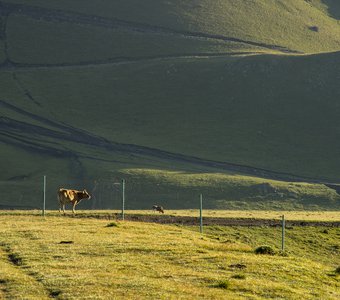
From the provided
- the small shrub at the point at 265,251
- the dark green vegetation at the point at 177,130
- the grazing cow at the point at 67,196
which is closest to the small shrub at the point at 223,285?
the small shrub at the point at 265,251

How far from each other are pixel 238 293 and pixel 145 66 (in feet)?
555

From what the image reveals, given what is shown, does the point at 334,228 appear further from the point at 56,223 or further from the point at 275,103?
the point at 275,103

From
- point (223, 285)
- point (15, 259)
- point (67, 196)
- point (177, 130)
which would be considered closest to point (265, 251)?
point (223, 285)

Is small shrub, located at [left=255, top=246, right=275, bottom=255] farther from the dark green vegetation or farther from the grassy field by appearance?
the dark green vegetation

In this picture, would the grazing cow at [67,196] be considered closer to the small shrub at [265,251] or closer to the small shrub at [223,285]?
the small shrub at [265,251]

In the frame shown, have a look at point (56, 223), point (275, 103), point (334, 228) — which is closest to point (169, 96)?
point (275, 103)

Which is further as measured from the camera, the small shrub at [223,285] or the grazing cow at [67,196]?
the grazing cow at [67,196]

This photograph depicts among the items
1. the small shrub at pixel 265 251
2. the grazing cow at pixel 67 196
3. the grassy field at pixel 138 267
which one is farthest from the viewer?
the grazing cow at pixel 67 196

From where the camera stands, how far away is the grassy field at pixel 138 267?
25.0 metres

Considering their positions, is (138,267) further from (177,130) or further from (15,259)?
(177,130)

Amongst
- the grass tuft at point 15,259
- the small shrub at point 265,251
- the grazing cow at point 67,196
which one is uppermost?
the grazing cow at point 67,196

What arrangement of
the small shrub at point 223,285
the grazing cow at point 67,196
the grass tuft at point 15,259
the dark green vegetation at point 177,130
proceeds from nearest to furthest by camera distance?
the small shrub at point 223,285, the grass tuft at point 15,259, the grazing cow at point 67,196, the dark green vegetation at point 177,130

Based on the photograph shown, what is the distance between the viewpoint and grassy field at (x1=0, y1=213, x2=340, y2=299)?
25031mm

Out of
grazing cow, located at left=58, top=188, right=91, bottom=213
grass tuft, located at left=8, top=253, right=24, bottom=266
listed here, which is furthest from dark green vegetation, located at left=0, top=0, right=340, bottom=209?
grass tuft, located at left=8, top=253, right=24, bottom=266
